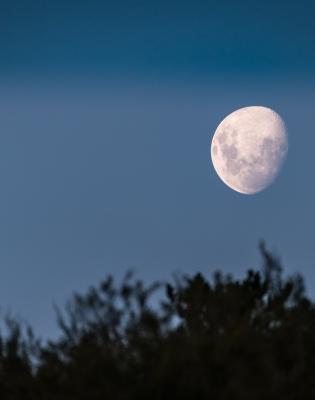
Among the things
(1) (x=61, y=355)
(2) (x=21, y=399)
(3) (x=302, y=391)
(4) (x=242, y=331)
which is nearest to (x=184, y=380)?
(4) (x=242, y=331)

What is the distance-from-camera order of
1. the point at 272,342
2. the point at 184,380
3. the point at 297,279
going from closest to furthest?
the point at 184,380 → the point at 272,342 → the point at 297,279

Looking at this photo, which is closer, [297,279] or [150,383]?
[150,383]

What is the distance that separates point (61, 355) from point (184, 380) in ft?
22.7

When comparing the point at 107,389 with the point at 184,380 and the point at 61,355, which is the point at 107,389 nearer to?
the point at 184,380

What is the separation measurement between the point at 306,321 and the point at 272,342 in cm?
397

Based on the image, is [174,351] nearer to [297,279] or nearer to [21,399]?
[21,399]

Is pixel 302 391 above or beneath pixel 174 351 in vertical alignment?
beneath

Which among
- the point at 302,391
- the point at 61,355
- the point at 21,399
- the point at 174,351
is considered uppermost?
the point at 61,355

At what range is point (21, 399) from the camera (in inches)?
774

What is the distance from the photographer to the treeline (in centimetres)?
1623

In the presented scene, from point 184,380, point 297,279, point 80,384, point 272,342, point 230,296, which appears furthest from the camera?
point 297,279

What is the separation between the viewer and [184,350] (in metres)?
16.5

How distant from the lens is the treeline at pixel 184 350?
16.2 meters

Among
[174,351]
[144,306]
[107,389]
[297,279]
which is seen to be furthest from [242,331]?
[297,279]
